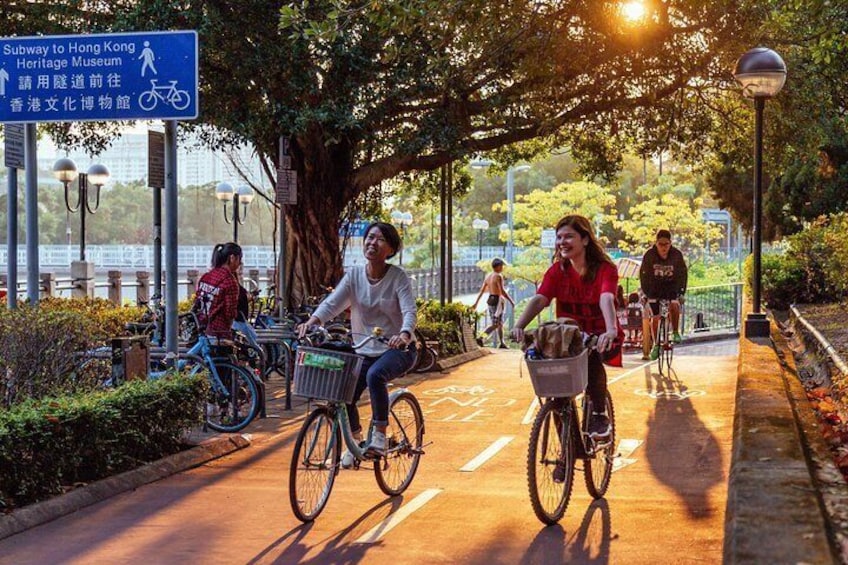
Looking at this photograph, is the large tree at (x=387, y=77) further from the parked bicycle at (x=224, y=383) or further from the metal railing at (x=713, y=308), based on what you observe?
the metal railing at (x=713, y=308)

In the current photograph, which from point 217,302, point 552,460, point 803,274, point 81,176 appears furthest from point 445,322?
A: point 552,460

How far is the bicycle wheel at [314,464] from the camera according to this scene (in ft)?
23.9

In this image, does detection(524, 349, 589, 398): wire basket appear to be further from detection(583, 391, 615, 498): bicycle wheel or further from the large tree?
the large tree

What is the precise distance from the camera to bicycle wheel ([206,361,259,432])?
37.5 ft

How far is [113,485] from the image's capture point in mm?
8422

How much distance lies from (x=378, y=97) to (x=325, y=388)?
37.1 ft

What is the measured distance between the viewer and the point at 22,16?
1842 cm

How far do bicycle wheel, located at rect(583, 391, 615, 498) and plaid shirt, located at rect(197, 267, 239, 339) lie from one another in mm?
4709

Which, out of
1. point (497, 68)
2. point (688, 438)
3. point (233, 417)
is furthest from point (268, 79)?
point (688, 438)

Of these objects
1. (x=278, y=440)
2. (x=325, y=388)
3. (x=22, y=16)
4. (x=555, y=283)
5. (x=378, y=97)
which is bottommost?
(x=278, y=440)

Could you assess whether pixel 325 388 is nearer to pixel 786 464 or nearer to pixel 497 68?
pixel 786 464

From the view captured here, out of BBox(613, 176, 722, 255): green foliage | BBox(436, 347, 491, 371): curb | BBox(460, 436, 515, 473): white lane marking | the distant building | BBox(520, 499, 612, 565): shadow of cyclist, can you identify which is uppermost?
the distant building

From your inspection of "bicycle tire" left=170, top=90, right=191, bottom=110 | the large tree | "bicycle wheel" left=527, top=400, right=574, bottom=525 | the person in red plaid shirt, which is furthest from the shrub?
"bicycle wheel" left=527, top=400, right=574, bottom=525

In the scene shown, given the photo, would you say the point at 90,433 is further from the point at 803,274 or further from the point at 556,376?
the point at 803,274
